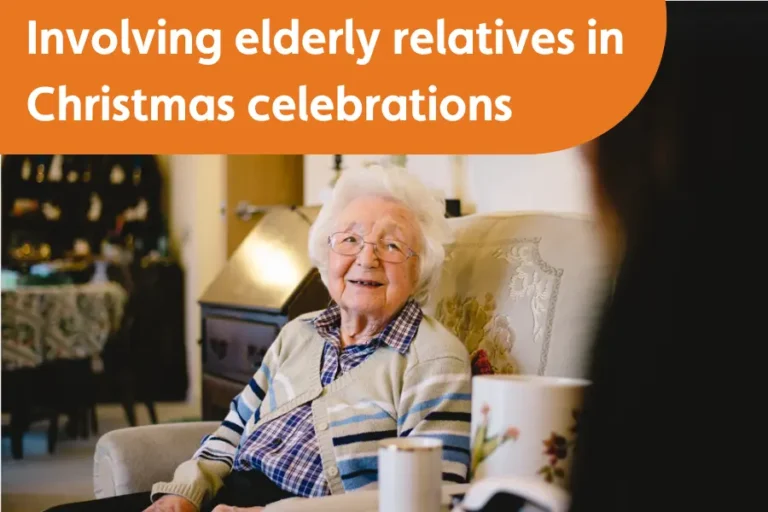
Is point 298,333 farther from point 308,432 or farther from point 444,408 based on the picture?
point 444,408

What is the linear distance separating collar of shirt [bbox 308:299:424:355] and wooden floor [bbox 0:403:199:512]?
1.90 metres

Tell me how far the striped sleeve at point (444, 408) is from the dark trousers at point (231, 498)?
0.93 ft

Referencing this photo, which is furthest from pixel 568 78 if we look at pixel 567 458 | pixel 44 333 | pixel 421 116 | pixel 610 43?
pixel 44 333

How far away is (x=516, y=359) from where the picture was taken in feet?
4.86

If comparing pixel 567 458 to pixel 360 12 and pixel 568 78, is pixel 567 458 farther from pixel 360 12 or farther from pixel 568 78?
pixel 360 12

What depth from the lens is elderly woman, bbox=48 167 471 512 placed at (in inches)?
55.3

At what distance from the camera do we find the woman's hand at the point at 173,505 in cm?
152

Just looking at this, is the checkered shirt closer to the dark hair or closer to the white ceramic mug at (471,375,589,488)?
the white ceramic mug at (471,375,589,488)

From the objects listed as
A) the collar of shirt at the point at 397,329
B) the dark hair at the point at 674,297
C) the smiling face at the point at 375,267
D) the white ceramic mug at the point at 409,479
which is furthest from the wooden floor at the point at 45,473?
the dark hair at the point at 674,297

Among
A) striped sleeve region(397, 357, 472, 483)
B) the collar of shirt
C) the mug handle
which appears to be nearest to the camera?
the mug handle

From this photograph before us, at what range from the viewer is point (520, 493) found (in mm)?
770

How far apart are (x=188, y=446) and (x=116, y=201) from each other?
464 cm

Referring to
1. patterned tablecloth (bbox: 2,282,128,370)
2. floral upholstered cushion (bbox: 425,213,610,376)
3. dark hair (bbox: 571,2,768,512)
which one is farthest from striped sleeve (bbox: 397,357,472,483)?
patterned tablecloth (bbox: 2,282,128,370)

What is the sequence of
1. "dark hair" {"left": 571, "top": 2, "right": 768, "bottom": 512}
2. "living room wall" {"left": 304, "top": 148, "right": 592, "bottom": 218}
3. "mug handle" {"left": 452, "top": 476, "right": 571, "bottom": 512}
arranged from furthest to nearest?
1. "living room wall" {"left": 304, "top": 148, "right": 592, "bottom": 218}
2. "mug handle" {"left": 452, "top": 476, "right": 571, "bottom": 512}
3. "dark hair" {"left": 571, "top": 2, "right": 768, "bottom": 512}
